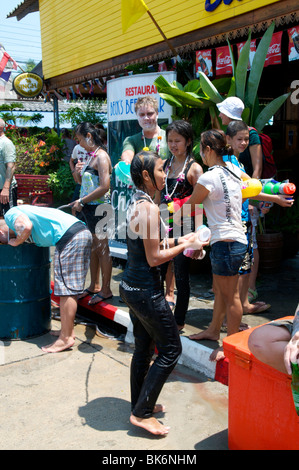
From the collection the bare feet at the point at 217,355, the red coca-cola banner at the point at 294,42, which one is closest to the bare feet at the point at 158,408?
the bare feet at the point at 217,355

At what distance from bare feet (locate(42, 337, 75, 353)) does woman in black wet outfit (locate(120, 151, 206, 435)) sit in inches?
55.5

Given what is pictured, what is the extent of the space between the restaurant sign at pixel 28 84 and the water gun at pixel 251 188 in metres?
13.6

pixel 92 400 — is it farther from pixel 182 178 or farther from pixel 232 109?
pixel 232 109

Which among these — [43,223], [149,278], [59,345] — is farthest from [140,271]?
[59,345]

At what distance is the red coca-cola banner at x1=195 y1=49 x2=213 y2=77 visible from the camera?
24.6 ft

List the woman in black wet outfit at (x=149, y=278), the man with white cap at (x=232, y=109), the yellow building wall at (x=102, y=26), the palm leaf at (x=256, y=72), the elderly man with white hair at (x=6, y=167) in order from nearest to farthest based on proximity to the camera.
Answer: the woman in black wet outfit at (x=149, y=278) < the man with white cap at (x=232, y=109) < the palm leaf at (x=256, y=72) < the elderly man with white hair at (x=6, y=167) < the yellow building wall at (x=102, y=26)

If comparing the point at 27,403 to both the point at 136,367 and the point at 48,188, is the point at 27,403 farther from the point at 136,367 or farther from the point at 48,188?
the point at 48,188

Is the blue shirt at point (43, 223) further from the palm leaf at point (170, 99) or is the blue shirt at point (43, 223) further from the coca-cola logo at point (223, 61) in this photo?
the coca-cola logo at point (223, 61)

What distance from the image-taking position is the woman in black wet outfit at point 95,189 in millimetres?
4938

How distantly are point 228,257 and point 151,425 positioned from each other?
1370mm

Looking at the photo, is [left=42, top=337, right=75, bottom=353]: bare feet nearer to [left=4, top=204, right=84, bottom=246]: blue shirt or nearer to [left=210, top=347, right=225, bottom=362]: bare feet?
[left=4, top=204, right=84, bottom=246]: blue shirt

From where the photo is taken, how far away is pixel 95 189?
197 inches
